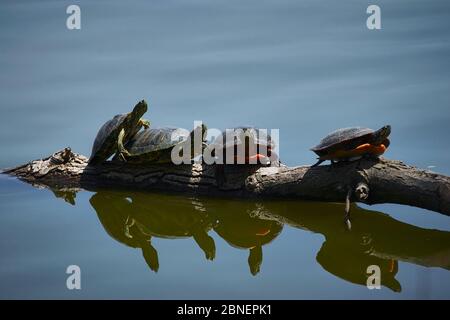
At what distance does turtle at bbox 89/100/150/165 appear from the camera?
7324 millimetres

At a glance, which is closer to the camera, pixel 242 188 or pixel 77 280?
pixel 77 280

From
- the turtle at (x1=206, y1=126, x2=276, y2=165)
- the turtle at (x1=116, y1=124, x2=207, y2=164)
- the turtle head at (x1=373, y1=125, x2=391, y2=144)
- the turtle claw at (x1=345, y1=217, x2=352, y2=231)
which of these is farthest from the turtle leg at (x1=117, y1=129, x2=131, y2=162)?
the turtle head at (x1=373, y1=125, x2=391, y2=144)

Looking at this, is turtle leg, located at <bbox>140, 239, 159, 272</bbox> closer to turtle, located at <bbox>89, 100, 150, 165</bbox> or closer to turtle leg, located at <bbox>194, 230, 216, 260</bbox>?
turtle leg, located at <bbox>194, 230, 216, 260</bbox>

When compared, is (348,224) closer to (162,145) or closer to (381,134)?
(381,134)

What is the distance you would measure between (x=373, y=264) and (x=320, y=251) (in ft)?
1.68

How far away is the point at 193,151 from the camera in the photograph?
7.06 meters

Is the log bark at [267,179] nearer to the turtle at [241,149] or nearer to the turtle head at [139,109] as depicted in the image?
the turtle at [241,149]

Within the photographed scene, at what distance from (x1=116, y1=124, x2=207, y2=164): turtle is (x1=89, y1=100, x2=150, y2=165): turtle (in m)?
0.11

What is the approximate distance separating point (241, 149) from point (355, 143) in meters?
1.13

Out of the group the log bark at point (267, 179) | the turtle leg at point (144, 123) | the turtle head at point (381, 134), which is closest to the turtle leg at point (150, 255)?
the log bark at point (267, 179)

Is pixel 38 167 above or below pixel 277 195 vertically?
above

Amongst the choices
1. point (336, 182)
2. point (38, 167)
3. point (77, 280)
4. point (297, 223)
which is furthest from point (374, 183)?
point (38, 167)

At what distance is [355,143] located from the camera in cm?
617

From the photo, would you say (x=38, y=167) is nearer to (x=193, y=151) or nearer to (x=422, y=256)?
(x=193, y=151)
